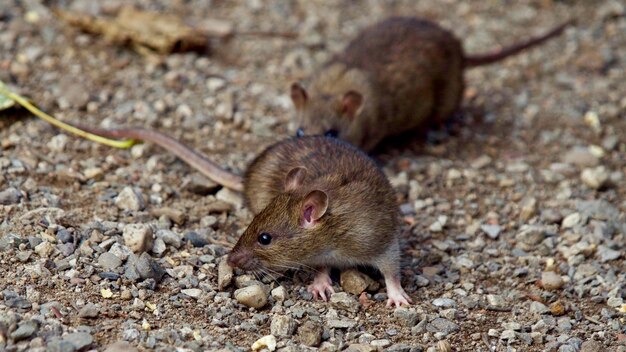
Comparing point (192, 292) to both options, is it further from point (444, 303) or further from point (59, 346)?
point (444, 303)

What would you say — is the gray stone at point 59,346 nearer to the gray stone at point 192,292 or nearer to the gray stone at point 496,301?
the gray stone at point 192,292

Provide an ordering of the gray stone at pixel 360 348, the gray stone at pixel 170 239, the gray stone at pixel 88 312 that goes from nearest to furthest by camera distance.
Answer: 1. the gray stone at pixel 88 312
2. the gray stone at pixel 360 348
3. the gray stone at pixel 170 239

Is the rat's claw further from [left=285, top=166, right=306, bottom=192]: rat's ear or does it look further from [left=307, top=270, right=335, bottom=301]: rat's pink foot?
[left=285, top=166, right=306, bottom=192]: rat's ear

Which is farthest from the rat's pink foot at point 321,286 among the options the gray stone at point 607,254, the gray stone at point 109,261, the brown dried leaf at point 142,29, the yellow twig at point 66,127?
the brown dried leaf at point 142,29

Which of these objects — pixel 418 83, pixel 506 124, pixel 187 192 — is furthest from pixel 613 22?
pixel 187 192

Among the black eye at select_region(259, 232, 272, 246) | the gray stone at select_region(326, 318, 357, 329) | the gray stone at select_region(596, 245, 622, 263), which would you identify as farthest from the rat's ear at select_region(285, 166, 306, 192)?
the gray stone at select_region(596, 245, 622, 263)

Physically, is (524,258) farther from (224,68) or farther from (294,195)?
(224,68)
